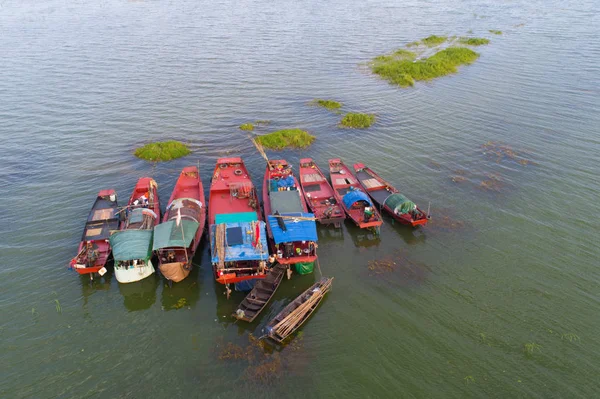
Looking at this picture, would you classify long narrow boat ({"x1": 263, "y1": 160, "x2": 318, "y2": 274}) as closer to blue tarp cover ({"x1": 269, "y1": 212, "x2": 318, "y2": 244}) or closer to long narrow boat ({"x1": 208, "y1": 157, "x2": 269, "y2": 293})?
blue tarp cover ({"x1": 269, "y1": 212, "x2": 318, "y2": 244})

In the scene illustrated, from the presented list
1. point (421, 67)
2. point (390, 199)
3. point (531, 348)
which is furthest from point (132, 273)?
point (421, 67)

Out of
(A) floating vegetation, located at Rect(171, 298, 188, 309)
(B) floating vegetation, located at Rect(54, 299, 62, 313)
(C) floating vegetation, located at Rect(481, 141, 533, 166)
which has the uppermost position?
(C) floating vegetation, located at Rect(481, 141, 533, 166)

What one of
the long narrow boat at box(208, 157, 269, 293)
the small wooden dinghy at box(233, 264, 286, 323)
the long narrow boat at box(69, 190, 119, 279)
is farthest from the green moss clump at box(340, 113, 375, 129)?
the long narrow boat at box(69, 190, 119, 279)

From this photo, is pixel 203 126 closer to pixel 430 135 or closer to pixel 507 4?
pixel 430 135

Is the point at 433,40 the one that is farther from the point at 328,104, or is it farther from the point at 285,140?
the point at 285,140

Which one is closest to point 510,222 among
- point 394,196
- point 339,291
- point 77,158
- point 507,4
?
point 394,196

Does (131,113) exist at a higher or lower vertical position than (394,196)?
higher

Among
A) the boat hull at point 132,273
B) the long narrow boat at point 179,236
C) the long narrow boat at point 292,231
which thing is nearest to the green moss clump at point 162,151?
the long narrow boat at point 179,236
